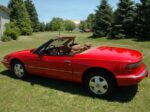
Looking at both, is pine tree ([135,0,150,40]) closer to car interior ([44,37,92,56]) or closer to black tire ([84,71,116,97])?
car interior ([44,37,92,56])

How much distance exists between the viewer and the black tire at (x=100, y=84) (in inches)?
212

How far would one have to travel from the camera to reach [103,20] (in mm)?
31453

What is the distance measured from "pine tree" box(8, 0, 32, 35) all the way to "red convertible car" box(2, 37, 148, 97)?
37.4 meters

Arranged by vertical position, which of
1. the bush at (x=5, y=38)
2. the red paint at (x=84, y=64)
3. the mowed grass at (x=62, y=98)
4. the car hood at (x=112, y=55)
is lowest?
the bush at (x=5, y=38)

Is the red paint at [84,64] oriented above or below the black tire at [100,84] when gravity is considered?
above

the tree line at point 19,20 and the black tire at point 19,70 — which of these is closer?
the black tire at point 19,70

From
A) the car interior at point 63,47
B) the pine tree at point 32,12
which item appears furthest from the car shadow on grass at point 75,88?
the pine tree at point 32,12

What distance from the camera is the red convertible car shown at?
17.2 feet

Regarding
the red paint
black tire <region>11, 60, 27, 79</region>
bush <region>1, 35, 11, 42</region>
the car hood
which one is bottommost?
bush <region>1, 35, 11, 42</region>

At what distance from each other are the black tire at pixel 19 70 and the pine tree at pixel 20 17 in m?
36.7

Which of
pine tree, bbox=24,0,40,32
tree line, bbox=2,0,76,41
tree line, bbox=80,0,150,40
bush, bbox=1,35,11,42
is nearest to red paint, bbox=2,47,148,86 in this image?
tree line, bbox=80,0,150,40

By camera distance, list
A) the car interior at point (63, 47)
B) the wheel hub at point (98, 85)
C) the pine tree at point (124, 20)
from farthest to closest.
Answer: the pine tree at point (124, 20) < the car interior at point (63, 47) < the wheel hub at point (98, 85)

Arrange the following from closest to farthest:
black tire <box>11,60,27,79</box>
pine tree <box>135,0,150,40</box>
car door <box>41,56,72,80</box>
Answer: car door <box>41,56,72,80</box>
black tire <box>11,60,27,79</box>
pine tree <box>135,0,150,40</box>

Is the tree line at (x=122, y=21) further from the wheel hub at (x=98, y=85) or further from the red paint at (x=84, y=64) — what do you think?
the wheel hub at (x=98, y=85)
